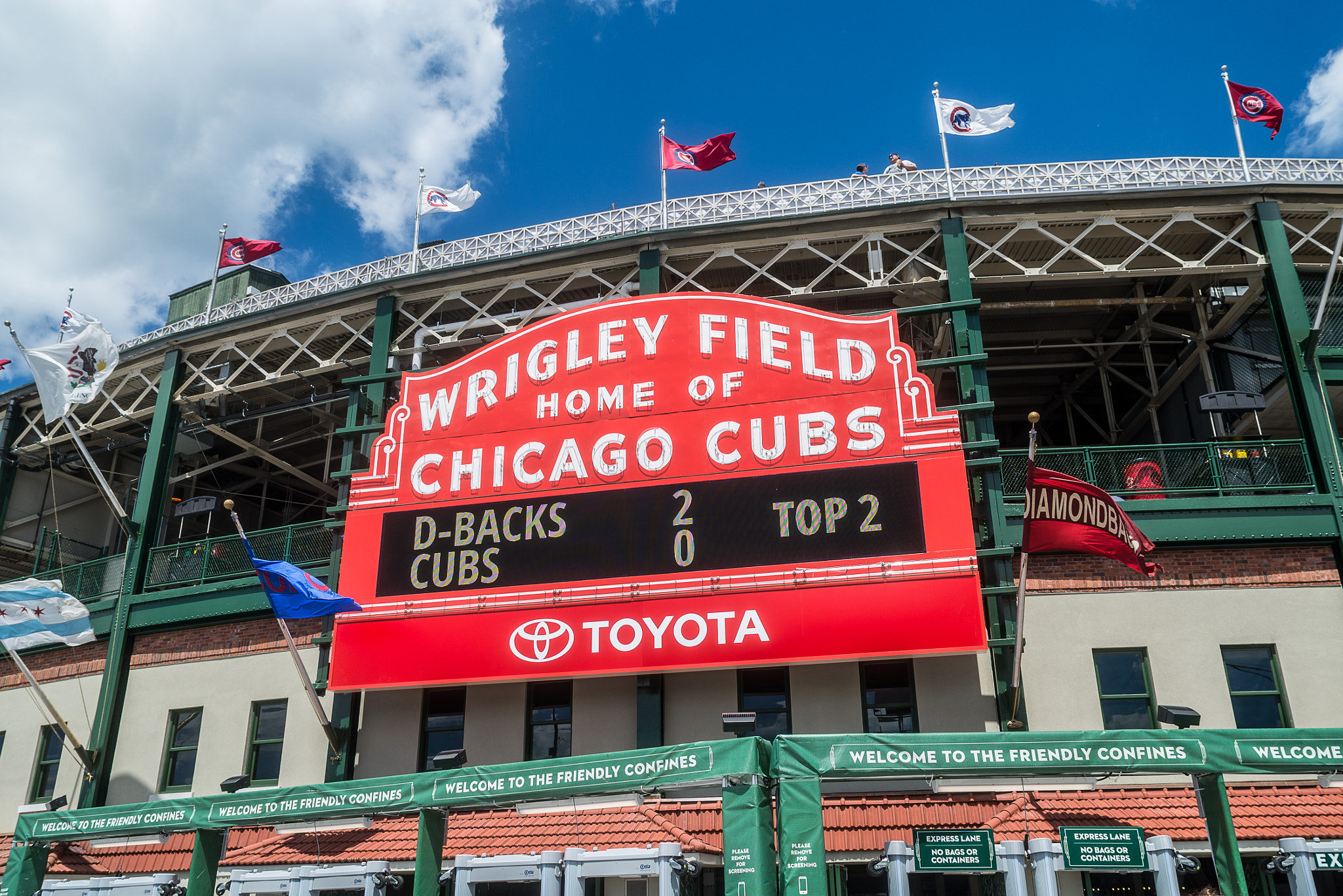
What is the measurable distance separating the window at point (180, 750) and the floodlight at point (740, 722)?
12069 mm

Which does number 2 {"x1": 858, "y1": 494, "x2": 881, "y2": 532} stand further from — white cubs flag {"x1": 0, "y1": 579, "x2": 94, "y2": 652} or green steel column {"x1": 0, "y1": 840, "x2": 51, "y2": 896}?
white cubs flag {"x1": 0, "y1": 579, "x2": 94, "y2": 652}

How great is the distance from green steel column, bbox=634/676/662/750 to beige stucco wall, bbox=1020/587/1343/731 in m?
4.37

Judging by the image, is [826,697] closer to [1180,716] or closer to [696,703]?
[696,703]

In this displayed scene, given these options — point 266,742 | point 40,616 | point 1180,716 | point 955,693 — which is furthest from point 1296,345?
point 40,616

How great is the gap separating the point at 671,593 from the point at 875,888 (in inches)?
225

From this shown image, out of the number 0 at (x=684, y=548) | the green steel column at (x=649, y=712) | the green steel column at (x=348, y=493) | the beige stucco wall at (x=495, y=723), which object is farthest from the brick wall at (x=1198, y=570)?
the green steel column at (x=348, y=493)

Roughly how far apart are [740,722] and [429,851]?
446cm

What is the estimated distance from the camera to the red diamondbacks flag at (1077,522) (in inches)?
613

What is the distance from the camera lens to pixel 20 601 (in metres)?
20.6

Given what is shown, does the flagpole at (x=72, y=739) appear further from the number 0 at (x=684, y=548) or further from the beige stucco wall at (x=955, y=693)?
the beige stucco wall at (x=955, y=693)

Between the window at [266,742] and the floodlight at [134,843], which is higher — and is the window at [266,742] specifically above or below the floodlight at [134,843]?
above

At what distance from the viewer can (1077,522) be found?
1585 cm

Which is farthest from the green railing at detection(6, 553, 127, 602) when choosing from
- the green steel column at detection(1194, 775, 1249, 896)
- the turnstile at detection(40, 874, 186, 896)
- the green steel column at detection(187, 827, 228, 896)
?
the green steel column at detection(1194, 775, 1249, 896)

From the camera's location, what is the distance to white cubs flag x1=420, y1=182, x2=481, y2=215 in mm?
24359
